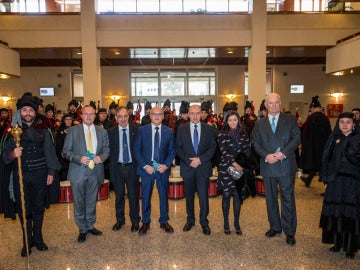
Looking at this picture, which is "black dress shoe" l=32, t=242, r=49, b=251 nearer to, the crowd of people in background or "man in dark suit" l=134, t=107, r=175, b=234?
the crowd of people in background

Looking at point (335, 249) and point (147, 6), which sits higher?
point (147, 6)

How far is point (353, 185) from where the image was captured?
3.49 metres

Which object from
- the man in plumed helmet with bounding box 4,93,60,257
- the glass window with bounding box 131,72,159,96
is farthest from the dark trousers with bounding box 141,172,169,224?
the glass window with bounding box 131,72,159,96

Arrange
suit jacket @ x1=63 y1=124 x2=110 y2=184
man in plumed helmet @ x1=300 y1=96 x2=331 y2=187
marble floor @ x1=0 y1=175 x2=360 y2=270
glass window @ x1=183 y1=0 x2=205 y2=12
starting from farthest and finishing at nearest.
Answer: glass window @ x1=183 y1=0 x2=205 y2=12
man in plumed helmet @ x1=300 y1=96 x2=331 y2=187
suit jacket @ x1=63 y1=124 x2=110 y2=184
marble floor @ x1=0 y1=175 x2=360 y2=270

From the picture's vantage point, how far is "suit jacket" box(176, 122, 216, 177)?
4348 millimetres

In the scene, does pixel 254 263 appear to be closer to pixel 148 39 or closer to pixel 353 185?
pixel 353 185

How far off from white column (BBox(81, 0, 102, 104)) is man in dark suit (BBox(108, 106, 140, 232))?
832cm

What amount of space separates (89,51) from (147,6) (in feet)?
10.6

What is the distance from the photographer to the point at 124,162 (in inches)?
174

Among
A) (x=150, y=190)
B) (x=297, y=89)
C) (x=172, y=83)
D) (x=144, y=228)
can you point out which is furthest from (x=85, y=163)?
(x=297, y=89)

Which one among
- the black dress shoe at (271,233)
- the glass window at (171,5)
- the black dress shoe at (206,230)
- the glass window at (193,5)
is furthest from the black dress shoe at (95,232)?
the glass window at (193,5)

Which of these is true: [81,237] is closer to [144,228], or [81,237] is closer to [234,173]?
[144,228]

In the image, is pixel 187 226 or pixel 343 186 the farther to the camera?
pixel 187 226

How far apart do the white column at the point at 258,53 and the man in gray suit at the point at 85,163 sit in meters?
9.08
